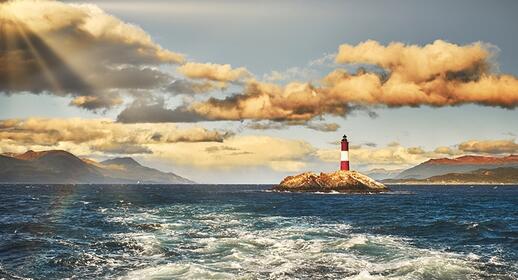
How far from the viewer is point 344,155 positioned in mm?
120438

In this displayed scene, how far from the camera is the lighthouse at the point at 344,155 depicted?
116625mm

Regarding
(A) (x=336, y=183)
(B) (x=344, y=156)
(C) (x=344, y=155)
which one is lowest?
(A) (x=336, y=183)

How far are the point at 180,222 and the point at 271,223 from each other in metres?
8.42

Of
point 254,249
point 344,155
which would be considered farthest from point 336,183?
point 254,249

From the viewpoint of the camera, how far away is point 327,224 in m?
44.2

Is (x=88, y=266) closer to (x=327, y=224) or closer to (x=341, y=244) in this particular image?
(x=341, y=244)

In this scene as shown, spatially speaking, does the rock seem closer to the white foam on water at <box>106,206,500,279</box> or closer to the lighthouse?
the lighthouse

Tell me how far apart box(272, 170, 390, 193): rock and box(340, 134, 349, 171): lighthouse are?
1.54m

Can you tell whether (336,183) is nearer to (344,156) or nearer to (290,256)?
(344,156)

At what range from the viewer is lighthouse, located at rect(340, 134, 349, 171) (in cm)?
11662

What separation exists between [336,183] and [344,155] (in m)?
9.06

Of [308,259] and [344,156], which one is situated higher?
[344,156]

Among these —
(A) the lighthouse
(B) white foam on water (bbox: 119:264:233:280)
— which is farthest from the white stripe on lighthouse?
(B) white foam on water (bbox: 119:264:233:280)

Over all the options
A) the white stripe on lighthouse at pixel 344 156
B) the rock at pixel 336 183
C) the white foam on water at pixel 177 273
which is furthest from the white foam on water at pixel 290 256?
the rock at pixel 336 183
